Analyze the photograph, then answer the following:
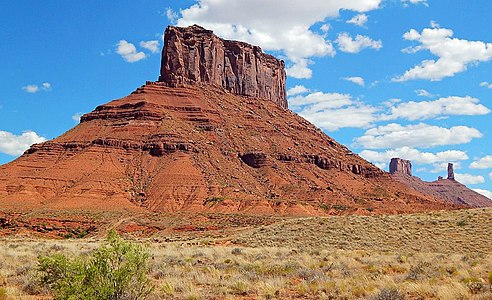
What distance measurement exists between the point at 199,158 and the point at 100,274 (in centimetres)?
8675

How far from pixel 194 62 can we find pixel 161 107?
2245 cm

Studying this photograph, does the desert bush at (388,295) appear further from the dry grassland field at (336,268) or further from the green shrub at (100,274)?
the green shrub at (100,274)

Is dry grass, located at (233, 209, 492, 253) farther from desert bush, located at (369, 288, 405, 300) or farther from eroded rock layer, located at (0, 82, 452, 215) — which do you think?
eroded rock layer, located at (0, 82, 452, 215)

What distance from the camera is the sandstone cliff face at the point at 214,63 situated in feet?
408

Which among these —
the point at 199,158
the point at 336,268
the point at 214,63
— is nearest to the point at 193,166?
the point at 199,158

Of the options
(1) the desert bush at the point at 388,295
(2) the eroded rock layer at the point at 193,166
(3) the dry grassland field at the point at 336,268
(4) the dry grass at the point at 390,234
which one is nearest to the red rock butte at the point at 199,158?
(2) the eroded rock layer at the point at 193,166

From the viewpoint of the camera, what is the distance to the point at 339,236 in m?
31.6

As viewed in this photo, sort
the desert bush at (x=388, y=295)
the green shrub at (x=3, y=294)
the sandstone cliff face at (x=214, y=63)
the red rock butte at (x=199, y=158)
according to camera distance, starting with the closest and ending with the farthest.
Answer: the desert bush at (x=388, y=295)
the green shrub at (x=3, y=294)
the red rock butte at (x=199, y=158)
the sandstone cliff face at (x=214, y=63)

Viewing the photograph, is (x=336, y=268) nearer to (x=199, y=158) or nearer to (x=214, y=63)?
(x=199, y=158)

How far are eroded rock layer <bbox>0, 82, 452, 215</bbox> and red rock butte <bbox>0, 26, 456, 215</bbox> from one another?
236 mm

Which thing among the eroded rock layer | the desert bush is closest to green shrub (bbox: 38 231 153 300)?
the desert bush

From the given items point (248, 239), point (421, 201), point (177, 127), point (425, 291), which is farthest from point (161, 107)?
point (425, 291)

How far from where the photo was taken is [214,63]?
424 feet

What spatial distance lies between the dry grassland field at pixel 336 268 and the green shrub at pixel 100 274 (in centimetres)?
174
